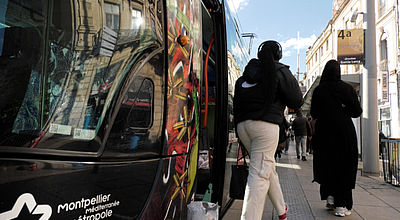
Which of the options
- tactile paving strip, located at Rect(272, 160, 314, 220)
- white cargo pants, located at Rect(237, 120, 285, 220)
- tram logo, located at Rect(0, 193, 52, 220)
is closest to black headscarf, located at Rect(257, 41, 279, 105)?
white cargo pants, located at Rect(237, 120, 285, 220)

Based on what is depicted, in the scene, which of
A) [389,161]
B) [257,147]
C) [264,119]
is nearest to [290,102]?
[264,119]

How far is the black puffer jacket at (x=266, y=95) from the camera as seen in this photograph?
2754 millimetres

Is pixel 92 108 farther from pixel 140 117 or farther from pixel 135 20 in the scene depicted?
pixel 135 20

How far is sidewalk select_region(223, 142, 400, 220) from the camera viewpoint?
374 centimetres

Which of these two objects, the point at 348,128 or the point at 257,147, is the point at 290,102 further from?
the point at 348,128

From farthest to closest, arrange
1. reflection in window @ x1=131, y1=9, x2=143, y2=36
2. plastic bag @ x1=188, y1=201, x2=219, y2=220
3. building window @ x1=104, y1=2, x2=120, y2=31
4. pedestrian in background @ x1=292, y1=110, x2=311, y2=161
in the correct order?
pedestrian in background @ x1=292, y1=110, x2=311, y2=161
plastic bag @ x1=188, y1=201, x2=219, y2=220
reflection in window @ x1=131, y1=9, x2=143, y2=36
building window @ x1=104, y1=2, x2=120, y2=31

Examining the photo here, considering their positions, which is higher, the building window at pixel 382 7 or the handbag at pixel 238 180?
the building window at pixel 382 7

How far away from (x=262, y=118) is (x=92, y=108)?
1743 millimetres

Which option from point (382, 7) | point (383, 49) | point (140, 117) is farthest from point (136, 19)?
point (382, 7)

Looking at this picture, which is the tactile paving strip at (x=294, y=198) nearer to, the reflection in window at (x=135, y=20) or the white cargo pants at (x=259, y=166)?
the white cargo pants at (x=259, y=166)

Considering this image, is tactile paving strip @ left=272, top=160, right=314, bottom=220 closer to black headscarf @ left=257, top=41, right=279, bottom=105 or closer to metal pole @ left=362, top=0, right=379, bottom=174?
black headscarf @ left=257, top=41, right=279, bottom=105

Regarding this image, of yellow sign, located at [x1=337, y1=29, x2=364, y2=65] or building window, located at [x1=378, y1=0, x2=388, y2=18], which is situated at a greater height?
building window, located at [x1=378, y1=0, x2=388, y2=18]

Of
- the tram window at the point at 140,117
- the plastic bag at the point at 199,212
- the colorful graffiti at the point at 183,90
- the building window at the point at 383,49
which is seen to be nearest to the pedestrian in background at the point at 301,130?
the plastic bag at the point at 199,212

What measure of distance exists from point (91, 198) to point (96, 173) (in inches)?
3.8
